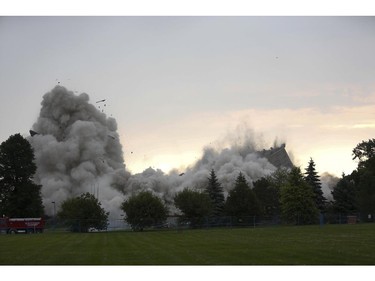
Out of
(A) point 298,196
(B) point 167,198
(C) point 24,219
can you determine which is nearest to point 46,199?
(B) point 167,198

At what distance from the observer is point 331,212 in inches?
3049

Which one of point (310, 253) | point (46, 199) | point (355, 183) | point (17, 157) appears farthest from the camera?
point (46, 199)

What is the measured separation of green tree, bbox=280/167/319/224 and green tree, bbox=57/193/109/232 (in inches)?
840

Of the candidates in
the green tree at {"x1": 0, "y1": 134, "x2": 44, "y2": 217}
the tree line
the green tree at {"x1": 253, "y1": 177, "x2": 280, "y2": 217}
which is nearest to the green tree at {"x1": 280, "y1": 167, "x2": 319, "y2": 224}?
the tree line

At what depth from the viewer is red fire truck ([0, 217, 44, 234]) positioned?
196 ft

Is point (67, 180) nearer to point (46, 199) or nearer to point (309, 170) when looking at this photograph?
point (46, 199)

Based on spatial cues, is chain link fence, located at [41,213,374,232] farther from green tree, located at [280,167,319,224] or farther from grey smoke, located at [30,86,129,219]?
grey smoke, located at [30,86,129,219]

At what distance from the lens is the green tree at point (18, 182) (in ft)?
216

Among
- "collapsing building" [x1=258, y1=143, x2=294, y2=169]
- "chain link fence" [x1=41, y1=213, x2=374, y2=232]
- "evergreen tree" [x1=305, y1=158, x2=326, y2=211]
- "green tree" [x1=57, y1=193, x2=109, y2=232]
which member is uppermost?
"collapsing building" [x1=258, y1=143, x2=294, y2=169]

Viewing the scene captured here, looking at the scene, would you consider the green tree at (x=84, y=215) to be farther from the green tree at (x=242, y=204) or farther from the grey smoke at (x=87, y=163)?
the grey smoke at (x=87, y=163)

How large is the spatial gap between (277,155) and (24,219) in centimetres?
6590

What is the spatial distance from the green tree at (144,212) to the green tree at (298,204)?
48.0 feet

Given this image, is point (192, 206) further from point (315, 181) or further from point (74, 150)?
point (74, 150)

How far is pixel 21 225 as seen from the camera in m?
60.4
